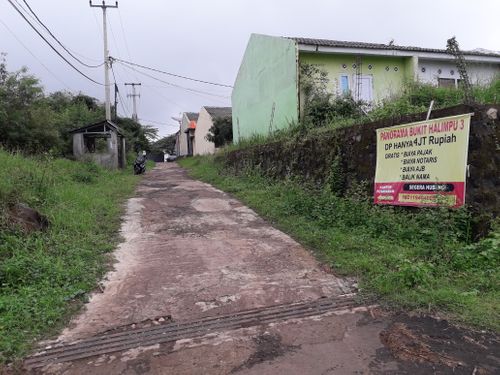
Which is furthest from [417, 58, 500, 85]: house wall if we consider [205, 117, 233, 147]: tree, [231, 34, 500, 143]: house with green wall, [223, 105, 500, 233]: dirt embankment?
[205, 117, 233, 147]: tree

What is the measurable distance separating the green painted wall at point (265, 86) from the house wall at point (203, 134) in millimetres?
13017

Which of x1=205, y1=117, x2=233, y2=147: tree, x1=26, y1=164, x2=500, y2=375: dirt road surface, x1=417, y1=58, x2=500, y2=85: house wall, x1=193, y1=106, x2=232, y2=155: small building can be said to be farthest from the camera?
x1=193, y1=106, x2=232, y2=155: small building

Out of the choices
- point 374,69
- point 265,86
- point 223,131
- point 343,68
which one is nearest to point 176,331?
point 343,68

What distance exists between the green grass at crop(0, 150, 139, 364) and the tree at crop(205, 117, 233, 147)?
55.8 ft

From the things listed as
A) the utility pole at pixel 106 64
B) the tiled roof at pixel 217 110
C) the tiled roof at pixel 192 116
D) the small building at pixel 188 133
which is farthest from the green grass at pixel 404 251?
the tiled roof at pixel 192 116

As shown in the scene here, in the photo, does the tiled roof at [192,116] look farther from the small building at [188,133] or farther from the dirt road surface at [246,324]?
the dirt road surface at [246,324]

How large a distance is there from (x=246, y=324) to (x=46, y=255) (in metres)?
3.09

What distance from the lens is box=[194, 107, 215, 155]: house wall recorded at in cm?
3500

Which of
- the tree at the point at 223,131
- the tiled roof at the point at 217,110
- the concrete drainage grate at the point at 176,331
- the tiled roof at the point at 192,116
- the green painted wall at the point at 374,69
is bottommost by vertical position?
the concrete drainage grate at the point at 176,331

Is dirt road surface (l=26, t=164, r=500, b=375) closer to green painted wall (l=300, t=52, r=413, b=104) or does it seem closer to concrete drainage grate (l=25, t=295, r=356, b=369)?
concrete drainage grate (l=25, t=295, r=356, b=369)

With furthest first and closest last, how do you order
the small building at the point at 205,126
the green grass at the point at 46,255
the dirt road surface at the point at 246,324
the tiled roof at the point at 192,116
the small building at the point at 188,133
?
the tiled roof at the point at 192,116 → the small building at the point at 188,133 → the small building at the point at 205,126 → the green grass at the point at 46,255 → the dirt road surface at the point at 246,324

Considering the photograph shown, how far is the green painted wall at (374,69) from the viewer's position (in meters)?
15.2

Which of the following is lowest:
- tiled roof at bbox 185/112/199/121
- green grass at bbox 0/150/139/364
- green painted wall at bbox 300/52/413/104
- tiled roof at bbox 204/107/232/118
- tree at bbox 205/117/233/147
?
green grass at bbox 0/150/139/364

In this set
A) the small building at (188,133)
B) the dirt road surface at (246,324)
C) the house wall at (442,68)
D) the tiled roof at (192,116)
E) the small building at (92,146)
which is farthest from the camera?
the tiled roof at (192,116)
